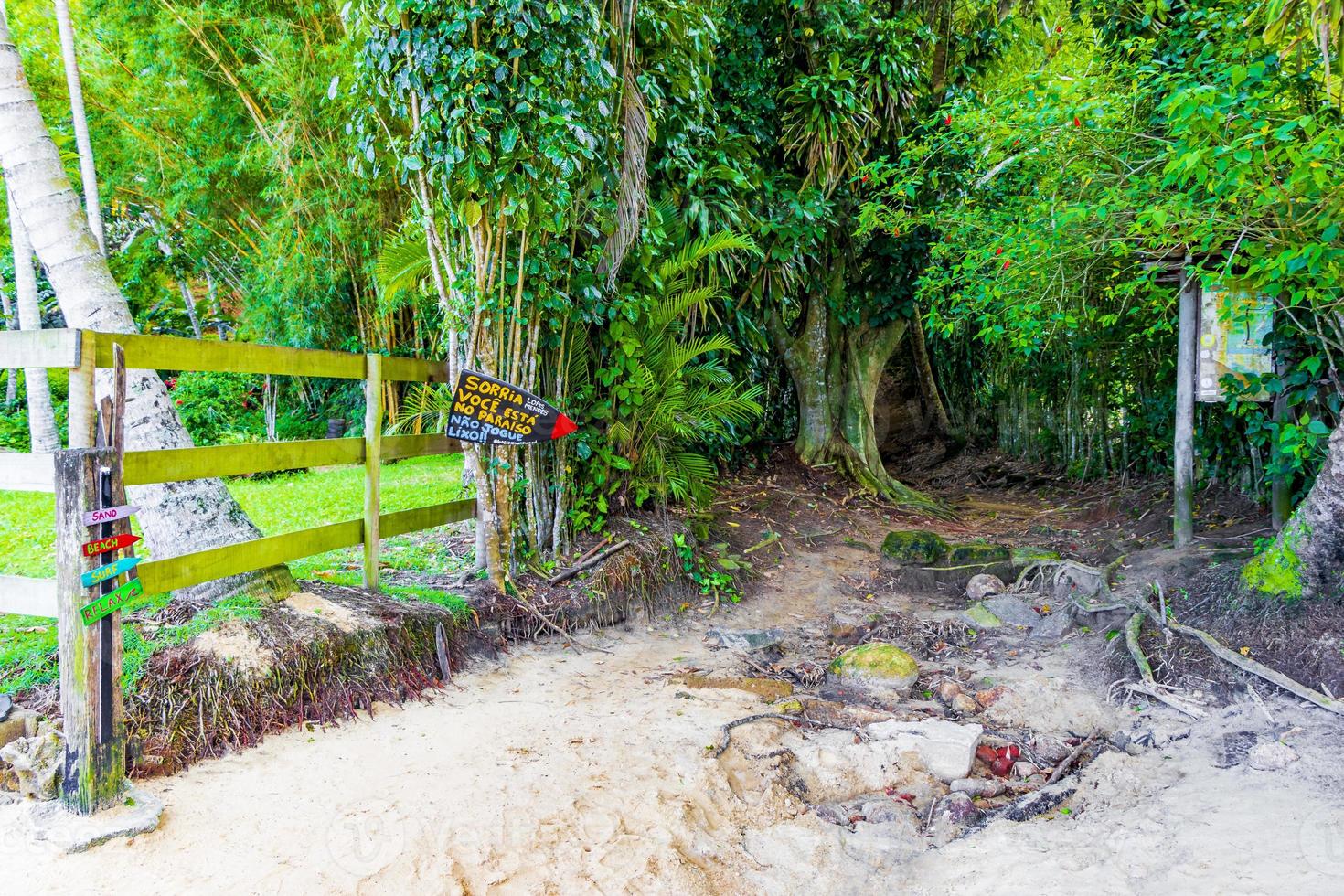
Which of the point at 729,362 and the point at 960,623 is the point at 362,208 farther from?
the point at 960,623

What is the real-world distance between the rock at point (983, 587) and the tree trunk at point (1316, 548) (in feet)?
6.37

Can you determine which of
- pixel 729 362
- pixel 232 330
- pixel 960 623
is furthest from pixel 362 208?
pixel 960 623

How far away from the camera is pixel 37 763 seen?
274 centimetres

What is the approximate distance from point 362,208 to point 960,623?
7.03 m

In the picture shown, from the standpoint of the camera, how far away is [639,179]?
516 cm

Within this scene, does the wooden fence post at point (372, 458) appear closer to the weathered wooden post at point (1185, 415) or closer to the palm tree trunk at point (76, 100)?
the palm tree trunk at point (76, 100)

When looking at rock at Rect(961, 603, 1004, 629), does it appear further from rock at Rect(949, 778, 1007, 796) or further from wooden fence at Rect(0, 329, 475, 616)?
wooden fence at Rect(0, 329, 475, 616)

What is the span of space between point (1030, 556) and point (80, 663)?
5999mm

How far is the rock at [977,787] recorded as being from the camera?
3446mm

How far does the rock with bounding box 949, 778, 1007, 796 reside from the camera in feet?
Result: 11.3

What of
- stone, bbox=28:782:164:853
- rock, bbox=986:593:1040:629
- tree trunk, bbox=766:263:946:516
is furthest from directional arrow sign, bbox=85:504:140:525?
tree trunk, bbox=766:263:946:516

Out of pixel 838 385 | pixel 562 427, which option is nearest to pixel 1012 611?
pixel 562 427

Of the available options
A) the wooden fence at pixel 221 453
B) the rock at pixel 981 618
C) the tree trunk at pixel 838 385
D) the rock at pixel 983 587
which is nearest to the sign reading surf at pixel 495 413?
the wooden fence at pixel 221 453

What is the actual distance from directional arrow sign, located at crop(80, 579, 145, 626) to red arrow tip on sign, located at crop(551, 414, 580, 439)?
2392 millimetres
